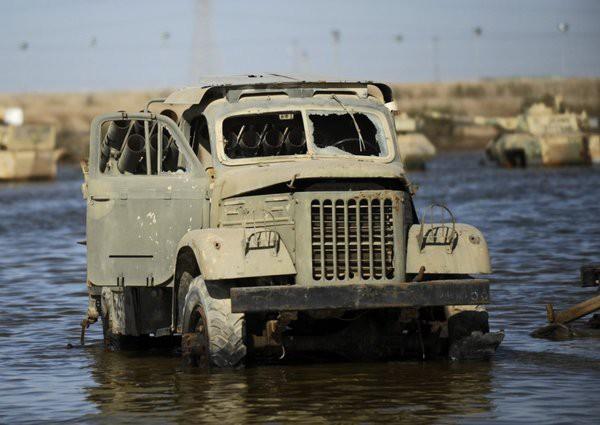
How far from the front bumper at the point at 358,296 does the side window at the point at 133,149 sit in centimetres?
278

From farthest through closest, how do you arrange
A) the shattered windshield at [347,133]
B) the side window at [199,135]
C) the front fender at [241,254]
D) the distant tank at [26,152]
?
the distant tank at [26,152] < the side window at [199,135] < the shattered windshield at [347,133] < the front fender at [241,254]

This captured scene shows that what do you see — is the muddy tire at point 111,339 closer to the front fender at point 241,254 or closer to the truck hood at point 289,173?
the truck hood at point 289,173

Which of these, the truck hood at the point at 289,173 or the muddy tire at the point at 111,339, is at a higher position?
the truck hood at the point at 289,173

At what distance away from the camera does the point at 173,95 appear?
16.2 m

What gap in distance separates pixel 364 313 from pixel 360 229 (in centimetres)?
92

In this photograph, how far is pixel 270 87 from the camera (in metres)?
15.2

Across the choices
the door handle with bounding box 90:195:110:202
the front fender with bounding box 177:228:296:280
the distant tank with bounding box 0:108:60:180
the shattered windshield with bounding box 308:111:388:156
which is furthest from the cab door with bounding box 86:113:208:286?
the distant tank with bounding box 0:108:60:180

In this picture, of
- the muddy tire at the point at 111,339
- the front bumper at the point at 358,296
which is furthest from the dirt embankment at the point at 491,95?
the front bumper at the point at 358,296

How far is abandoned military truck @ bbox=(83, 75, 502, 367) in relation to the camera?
13500 mm

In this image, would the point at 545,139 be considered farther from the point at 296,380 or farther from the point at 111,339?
the point at 296,380

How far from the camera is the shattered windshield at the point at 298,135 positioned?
14938 mm

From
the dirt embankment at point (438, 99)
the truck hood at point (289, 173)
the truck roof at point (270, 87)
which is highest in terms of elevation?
the dirt embankment at point (438, 99)

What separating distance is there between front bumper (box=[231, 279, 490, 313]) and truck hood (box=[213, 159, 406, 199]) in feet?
2.96

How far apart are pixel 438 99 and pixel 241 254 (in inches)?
6298
